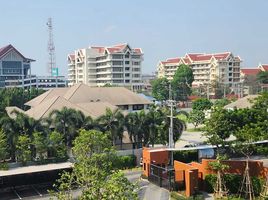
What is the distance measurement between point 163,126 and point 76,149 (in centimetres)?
1502

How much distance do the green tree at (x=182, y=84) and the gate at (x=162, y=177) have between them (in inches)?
2459

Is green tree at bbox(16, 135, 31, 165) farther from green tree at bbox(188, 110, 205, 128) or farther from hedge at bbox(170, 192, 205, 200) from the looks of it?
green tree at bbox(188, 110, 205, 128)

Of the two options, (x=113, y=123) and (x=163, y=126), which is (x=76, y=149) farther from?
(x=163, y=126)

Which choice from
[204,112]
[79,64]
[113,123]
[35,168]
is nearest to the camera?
[35,168]

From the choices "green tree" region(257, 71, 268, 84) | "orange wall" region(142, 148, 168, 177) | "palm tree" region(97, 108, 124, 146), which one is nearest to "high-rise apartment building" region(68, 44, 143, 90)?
"green tree" region(257, 71, 268, 84)

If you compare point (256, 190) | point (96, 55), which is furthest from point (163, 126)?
point (96, 55)

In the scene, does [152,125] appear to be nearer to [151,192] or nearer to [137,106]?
[151,192]

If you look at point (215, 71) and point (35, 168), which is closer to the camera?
point (35, 168)

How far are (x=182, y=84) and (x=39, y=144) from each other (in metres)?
64.9

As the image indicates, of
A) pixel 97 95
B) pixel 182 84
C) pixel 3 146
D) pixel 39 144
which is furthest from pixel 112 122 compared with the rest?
pixel 182 84

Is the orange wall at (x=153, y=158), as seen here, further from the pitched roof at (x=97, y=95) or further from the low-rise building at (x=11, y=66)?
the low-rise building at (x=11, y=66)

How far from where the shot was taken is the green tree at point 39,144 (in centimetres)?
2890

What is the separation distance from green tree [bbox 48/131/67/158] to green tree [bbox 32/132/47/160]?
48cm

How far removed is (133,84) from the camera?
352 feet
